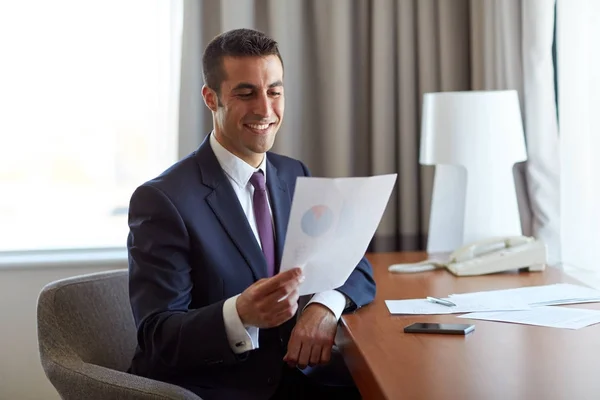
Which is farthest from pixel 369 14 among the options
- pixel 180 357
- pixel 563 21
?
pixel 180 357

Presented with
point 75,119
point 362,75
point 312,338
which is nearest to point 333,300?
point 312,338

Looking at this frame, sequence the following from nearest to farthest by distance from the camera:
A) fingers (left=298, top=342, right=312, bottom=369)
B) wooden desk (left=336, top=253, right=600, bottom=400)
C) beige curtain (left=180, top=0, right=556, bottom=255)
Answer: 1. wooden desk (left=336, top=253, right=600, bottom=400)
2. fingers (left=298, top=342, right=312, bottom=369)
3. beige curtain (left=180, top=0, right=556, bottom=255)

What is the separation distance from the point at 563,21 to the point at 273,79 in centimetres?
102

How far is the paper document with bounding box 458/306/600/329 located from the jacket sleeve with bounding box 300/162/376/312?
27 cm

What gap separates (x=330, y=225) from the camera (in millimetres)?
1542

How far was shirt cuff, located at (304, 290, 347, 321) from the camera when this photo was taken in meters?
1.85

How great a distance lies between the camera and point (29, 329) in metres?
3.07

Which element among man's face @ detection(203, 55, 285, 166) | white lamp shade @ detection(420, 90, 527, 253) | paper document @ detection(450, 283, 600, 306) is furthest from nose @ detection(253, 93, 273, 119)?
white lamp shade @ detection(420, 90, 527, 253)

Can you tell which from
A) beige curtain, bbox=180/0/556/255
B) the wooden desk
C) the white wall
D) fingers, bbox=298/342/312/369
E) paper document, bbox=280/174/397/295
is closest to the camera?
the wooden desk

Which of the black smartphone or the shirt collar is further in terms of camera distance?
the shirt collar

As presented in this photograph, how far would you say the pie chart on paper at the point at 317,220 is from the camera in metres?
1.51

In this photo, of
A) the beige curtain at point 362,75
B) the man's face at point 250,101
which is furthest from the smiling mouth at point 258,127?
the beige curtain at point 362,75

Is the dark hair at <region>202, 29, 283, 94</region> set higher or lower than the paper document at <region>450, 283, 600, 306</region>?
higher

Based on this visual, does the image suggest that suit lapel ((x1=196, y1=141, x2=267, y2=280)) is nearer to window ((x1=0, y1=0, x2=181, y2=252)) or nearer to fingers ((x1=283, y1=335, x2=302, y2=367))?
fingers ((x1=283, y1=335, x2=302, y2=367))
